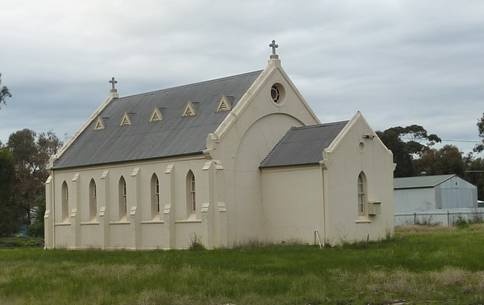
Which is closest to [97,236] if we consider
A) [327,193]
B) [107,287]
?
[327,193]

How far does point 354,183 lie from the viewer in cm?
4259

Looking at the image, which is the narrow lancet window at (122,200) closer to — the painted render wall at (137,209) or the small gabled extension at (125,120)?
the painted render wall at (137,209)

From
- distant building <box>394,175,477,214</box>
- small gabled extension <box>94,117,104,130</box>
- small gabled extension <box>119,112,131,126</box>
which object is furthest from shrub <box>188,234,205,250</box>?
distant building <box>394,175,477,214</box>

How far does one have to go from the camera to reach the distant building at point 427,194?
299 feet

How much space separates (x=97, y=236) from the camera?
49.9 metres

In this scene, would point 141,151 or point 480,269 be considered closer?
point 480,269

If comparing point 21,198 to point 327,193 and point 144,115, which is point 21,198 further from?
point 327,193

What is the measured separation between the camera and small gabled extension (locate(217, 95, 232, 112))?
44.5 m

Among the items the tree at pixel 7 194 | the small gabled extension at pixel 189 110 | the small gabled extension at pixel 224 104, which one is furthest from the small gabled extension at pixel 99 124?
the tree at pixel 7 194

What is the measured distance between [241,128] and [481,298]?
1031 inches

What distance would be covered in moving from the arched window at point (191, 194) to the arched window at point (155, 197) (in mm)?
2807

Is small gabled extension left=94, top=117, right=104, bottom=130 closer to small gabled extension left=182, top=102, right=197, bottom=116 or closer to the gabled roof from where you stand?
small gabled extension left=182, top=102, right=197, bottom=116

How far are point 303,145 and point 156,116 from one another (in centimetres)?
1104

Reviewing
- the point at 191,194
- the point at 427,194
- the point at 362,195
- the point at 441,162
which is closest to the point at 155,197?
the point at 191,194
